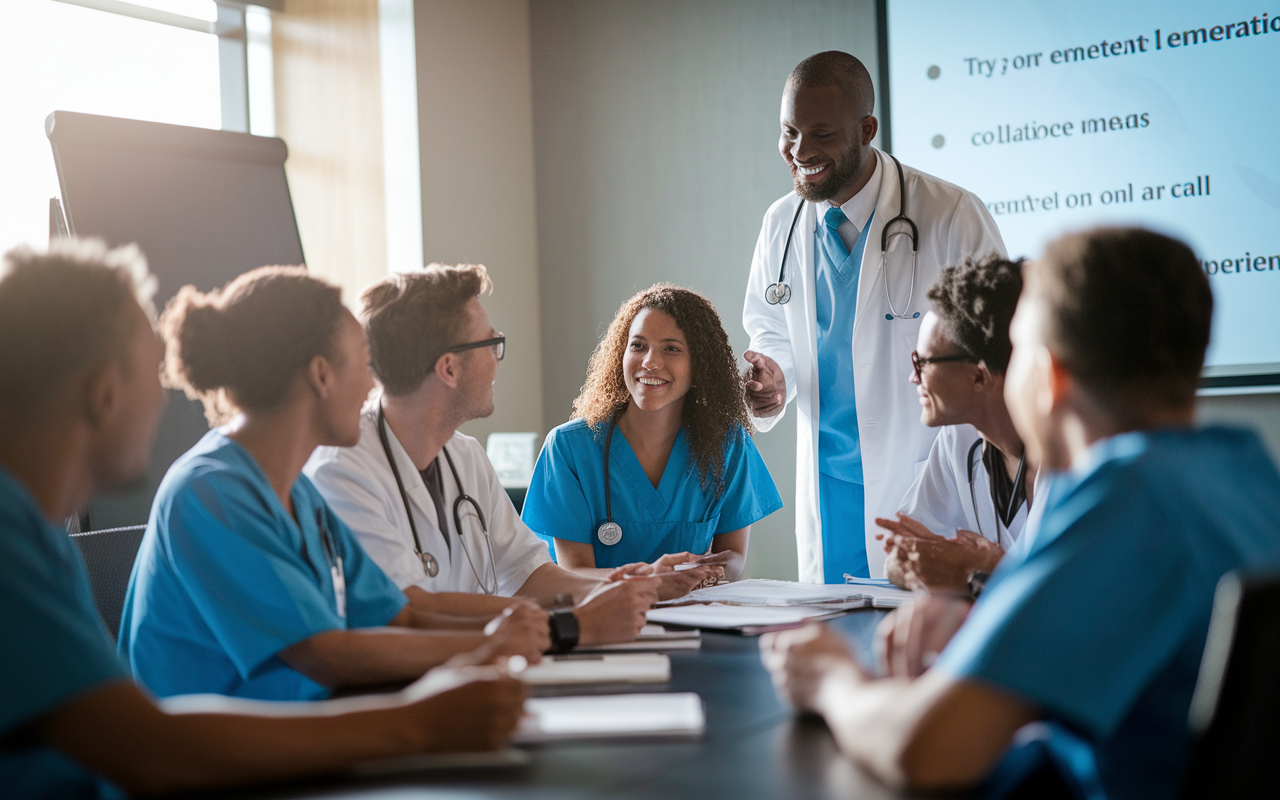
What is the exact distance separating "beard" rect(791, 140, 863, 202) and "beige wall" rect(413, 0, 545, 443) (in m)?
1.94

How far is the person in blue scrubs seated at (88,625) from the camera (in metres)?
0.85

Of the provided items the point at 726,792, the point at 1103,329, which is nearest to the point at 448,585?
the point at 726,792

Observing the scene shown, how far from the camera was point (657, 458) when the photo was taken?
2.65m

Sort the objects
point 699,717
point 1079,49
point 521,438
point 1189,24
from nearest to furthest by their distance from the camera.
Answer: point 699,717 < point 1189,24 < point 1079,49 < point 521,438

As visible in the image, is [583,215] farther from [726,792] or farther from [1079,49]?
[726,792]

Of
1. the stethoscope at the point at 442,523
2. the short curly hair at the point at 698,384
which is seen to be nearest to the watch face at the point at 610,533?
the short curly hair at the point at 698,384

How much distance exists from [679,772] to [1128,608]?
42 cm

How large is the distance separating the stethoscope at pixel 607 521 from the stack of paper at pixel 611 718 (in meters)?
1.30

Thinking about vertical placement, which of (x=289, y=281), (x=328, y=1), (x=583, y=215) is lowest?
(x=289, y=281)

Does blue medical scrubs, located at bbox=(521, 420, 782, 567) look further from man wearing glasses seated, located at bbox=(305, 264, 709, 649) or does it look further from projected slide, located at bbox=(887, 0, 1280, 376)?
projected slide, located at bbox=(887, 0, 1280, 376)

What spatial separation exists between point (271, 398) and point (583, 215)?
3.21 m

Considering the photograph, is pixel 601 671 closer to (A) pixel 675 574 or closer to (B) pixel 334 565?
(B) pixel 334 565

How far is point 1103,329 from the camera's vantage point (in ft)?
2.97

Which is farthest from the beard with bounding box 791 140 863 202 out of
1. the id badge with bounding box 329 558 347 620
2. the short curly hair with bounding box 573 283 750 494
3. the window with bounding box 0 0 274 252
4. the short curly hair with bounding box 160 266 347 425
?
the window with bounding box 0 0 274 252
